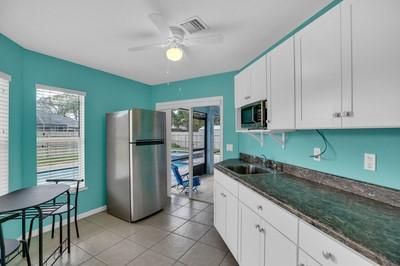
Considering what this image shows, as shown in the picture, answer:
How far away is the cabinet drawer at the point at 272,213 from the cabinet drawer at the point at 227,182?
0.56ft

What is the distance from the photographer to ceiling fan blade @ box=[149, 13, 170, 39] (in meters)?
1.55

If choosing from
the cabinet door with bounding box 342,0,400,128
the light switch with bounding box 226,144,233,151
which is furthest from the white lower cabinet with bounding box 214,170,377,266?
the light switch with bounding box 226,144,233,151

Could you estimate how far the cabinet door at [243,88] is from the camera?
2.35 m

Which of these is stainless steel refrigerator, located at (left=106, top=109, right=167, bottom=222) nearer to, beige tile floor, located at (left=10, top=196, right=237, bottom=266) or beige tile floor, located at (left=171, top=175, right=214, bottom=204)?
beige tile floor, located at (left=10, top=196, right=237, bottom=266)

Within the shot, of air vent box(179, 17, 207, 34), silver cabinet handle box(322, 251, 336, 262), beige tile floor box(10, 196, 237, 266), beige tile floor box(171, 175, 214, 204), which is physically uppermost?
air vent box(179, 17, 207, 34)

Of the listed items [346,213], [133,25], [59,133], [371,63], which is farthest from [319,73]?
[59,133]

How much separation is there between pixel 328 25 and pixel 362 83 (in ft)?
1.62

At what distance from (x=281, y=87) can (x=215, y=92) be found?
6.52ft

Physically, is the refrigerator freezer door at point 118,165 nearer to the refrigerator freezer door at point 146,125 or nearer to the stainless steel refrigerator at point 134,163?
the stainless steel refrigerator at point 134,163

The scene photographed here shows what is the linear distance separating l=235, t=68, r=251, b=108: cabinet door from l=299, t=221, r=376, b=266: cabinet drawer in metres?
1.63

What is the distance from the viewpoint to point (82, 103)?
10.2 feet

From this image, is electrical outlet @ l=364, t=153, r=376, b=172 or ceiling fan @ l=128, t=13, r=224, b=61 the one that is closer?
electrical outlet @ l=364, t=153, r=376, b=172

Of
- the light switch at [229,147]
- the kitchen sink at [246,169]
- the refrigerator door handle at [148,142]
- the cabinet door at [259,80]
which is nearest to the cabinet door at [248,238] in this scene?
the kitchen sink at [246,169]

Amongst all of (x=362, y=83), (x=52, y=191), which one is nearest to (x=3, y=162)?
(x=52, y=191)
